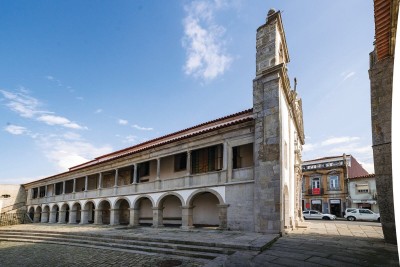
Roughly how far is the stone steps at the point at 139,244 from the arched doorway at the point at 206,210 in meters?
5.60

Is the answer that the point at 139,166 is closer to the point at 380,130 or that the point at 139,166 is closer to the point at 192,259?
the point at 192,259

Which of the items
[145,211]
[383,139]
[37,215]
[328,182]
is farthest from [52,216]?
[328,182]

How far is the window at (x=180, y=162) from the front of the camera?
1764 centimetres

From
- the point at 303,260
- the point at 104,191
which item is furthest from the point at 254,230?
the point at 104,191

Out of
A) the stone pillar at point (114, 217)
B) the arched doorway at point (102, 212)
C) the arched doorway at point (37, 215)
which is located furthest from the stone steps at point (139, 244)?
the arched doorway at point (37, 215)

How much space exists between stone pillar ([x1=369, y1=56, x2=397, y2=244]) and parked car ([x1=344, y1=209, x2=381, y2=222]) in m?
18.4

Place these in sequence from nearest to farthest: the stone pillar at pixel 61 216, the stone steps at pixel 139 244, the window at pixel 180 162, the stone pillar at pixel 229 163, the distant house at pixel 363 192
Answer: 1. the stone steps at pixel 139 244
2. the stone pillar at pixel 229 163
3. the window at pixel 180 162
4. the stone pillar at pixel 61 216
5. the distant house at pixel 363 192

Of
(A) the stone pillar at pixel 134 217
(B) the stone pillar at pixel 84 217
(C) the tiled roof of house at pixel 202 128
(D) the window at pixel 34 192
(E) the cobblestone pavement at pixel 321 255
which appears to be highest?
(C) the tiled roof of house at pixel 202 128

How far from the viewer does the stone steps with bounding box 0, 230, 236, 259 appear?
866cm

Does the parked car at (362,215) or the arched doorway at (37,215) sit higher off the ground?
the parked car at (362,215)

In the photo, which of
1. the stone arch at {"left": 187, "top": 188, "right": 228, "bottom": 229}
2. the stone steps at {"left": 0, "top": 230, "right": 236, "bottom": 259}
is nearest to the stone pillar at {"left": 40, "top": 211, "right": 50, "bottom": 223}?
the stone steps at {"left": 0, "top": 230, "right": 236, "bottom": 259}

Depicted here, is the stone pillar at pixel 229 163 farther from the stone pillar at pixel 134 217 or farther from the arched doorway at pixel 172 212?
the stone pillar at pixel 134 217

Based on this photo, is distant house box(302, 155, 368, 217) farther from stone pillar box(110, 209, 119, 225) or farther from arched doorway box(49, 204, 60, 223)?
arched doorway box(49, 204, 60, 223)

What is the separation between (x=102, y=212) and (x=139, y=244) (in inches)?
524
